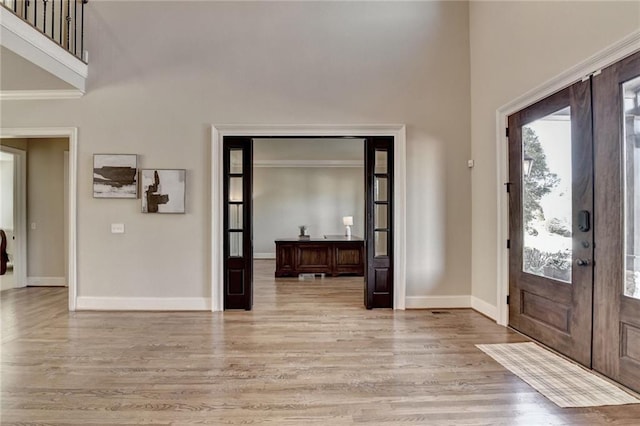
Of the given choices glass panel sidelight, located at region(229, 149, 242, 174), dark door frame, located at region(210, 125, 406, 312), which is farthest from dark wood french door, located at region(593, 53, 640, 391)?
glass panel sidelight, located at region(229, 149, 242, 174)

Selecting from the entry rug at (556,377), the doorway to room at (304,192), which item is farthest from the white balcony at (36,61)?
the entry rug at (556,377)

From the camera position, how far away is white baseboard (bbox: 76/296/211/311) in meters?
4.54

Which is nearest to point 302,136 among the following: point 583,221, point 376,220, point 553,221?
point 376,220

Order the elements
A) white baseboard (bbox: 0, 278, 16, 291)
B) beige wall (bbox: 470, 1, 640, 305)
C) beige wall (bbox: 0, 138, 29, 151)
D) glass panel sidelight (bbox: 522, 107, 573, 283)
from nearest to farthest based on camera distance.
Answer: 1. beige wall (bbox: 470, 1, 640, 305)
2. glass panel sidelight (bbox: 522, 107, 573, 283)
3. beige wall (bbox: 0, 138, 29, 151)
4. white baseboard (bbox: 0, 278, 16, 291)

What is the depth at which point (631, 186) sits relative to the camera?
7.90 ft

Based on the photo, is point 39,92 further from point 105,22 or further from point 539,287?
point 539,287

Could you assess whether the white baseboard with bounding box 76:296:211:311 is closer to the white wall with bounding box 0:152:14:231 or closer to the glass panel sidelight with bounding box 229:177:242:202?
the glass panel sidelight with bounding box 229:177:242:202

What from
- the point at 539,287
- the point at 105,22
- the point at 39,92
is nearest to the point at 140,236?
the point at 39,92

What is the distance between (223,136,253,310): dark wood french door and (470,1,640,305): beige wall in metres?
3.00

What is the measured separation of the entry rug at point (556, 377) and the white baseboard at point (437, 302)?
1.31 meters

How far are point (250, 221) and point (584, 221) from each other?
→ 11.7 ft

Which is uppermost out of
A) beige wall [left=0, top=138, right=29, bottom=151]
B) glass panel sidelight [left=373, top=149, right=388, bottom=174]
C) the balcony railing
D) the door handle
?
the balcony railing

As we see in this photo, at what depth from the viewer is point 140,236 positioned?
180 inches

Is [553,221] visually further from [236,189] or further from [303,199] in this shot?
[303,199]
